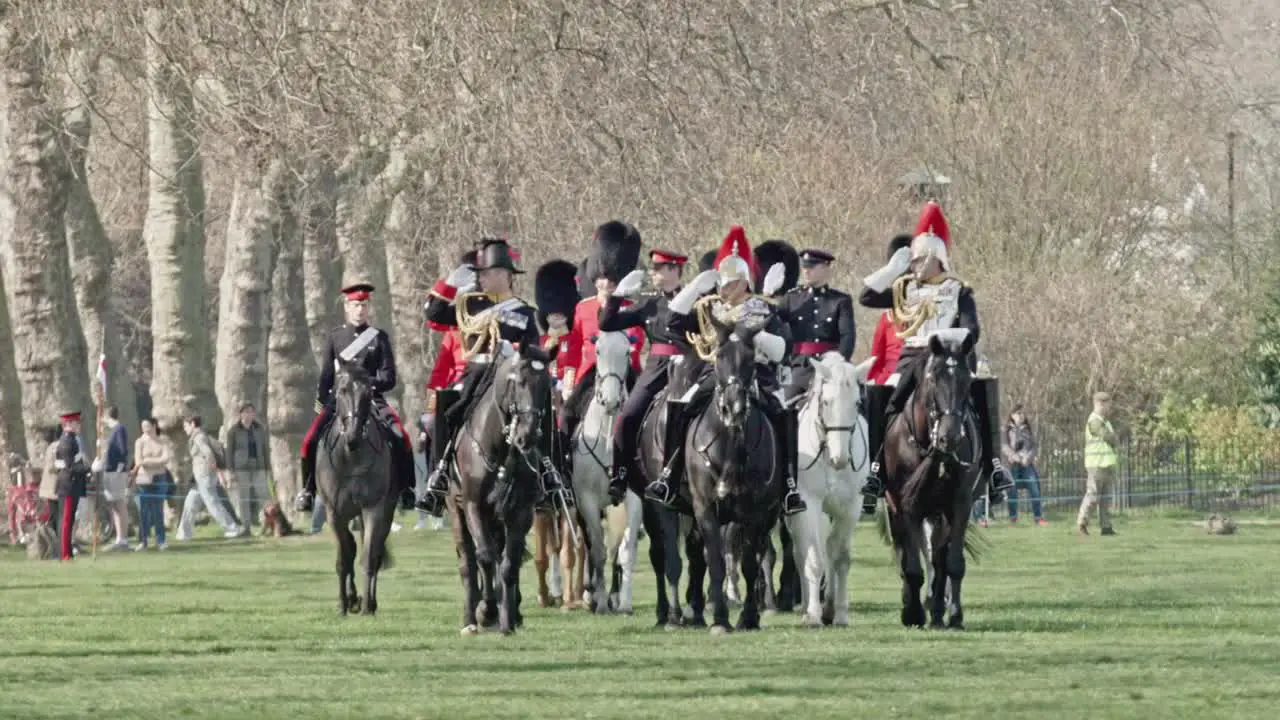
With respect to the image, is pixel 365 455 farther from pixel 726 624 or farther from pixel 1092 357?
pixel 1092 357

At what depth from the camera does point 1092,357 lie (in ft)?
171

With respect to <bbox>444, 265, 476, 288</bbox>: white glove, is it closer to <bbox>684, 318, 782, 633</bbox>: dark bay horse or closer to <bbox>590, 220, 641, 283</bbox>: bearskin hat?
<bbox>684, 318, 782, 633</bbox>: dark bay horse

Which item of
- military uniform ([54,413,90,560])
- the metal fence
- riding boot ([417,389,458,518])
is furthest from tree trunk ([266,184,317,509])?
riding boot ([417,389,458,518])

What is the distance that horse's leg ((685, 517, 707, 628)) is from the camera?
2138 centimetres

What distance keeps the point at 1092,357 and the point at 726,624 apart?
1275 inches

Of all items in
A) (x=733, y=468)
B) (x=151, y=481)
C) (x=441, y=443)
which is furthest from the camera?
(x=151, y=481)

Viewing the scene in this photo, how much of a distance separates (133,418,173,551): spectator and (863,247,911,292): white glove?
770 inches

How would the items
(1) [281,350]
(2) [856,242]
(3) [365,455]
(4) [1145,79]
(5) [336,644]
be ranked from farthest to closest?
(2) [856,242], (4) [1145,79], (1) [281,350], (3) [365,455], (5) [336,644]

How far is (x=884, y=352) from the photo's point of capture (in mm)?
22219

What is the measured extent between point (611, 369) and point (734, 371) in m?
2.22

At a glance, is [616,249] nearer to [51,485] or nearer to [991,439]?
[991,439]

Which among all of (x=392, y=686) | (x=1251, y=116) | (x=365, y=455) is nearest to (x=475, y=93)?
(x=365, y=455)

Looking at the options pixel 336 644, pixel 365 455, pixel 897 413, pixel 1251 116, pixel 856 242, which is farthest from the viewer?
pixel 1251 116

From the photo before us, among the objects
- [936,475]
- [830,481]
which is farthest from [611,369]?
[936,475]
